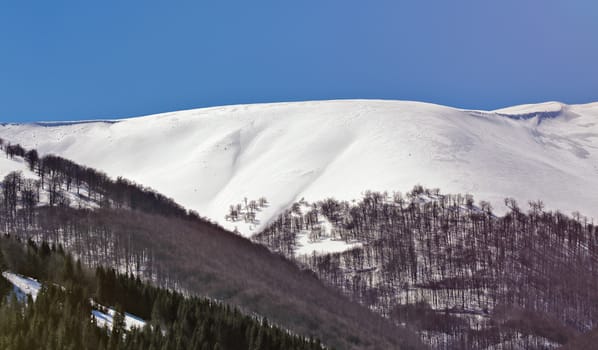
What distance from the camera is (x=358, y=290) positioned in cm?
10881

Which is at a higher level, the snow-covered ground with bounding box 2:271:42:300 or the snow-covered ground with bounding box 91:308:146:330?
the snow-covered ground with bounding box 2:271:42:300

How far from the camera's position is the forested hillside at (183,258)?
5891 cm

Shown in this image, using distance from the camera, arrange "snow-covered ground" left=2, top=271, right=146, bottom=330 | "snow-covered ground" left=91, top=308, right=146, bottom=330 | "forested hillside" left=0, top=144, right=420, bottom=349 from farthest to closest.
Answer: "forested hillside" left=0, top=144, right=420, bottom=349 < "snow-covered ground" left=2, top=271, right=146, bottom=330 < "snow-covered ground" left=91, top=308, right=146, bottom=330

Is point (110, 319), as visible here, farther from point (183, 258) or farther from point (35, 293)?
point (183, 258)

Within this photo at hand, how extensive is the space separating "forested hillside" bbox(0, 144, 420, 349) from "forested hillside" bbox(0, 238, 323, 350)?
68.2 feet

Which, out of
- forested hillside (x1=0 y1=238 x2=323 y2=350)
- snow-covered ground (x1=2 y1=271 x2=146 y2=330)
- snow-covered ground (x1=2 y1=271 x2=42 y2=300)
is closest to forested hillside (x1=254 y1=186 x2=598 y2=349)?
forested hillside (x1=0 y1=238 x2=323 y2=350)

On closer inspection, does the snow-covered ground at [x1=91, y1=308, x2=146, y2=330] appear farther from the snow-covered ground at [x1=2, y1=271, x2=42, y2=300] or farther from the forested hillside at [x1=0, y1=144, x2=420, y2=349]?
the forested hillside at [x1=0, y1=144, x2=420, y2=349]

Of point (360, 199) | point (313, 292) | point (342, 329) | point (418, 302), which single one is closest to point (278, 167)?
point (360, 199)

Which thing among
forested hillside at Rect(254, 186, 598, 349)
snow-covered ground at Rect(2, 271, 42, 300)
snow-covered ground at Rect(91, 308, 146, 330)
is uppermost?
snow-covered ground at Rect(2, 271, 42, 300)

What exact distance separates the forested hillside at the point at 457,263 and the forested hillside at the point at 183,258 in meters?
15.7

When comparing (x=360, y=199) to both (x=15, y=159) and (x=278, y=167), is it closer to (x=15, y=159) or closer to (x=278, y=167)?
(x=278, y=167)

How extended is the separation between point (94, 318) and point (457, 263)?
110275mm

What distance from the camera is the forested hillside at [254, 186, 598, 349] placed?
307ft

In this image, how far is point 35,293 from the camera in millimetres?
18312
